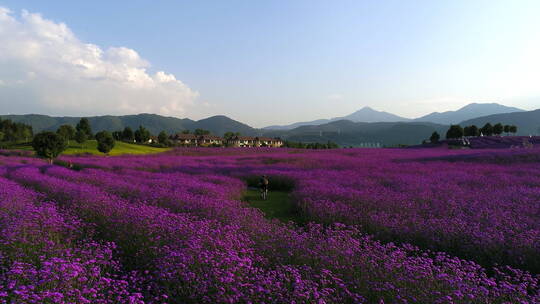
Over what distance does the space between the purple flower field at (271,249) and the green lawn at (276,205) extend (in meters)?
0.34

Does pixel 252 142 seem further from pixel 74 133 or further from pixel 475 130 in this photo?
pixel 475 130

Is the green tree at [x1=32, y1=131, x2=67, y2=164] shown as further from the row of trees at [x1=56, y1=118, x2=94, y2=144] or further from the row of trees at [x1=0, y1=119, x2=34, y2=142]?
the row of trees at [x1=0, y1=119, x2=34, y2=142]

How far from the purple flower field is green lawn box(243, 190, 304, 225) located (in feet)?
1.13

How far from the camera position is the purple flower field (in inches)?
154

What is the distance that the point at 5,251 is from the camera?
16.8ft

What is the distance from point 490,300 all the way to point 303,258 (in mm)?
2622

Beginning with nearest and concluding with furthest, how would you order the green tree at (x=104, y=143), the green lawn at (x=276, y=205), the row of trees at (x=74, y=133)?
the green lawn at (x=276, y=205)
the green tree at (x=104, y=143)
the row of trees at (x=74, y=133)

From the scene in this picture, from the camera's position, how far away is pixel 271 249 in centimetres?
561

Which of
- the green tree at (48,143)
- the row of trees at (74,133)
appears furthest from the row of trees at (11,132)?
the green tree at (48,143)

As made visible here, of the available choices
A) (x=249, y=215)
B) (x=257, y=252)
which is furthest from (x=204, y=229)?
(x=249, y=215)

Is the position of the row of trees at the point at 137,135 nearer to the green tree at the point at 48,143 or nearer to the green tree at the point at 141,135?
the green tree at the point at 141,135

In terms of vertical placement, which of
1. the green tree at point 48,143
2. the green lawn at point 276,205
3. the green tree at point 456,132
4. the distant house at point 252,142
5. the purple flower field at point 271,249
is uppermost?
the green tree at point 456,132

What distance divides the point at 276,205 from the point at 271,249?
271 inches

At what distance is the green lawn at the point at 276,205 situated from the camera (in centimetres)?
1025
